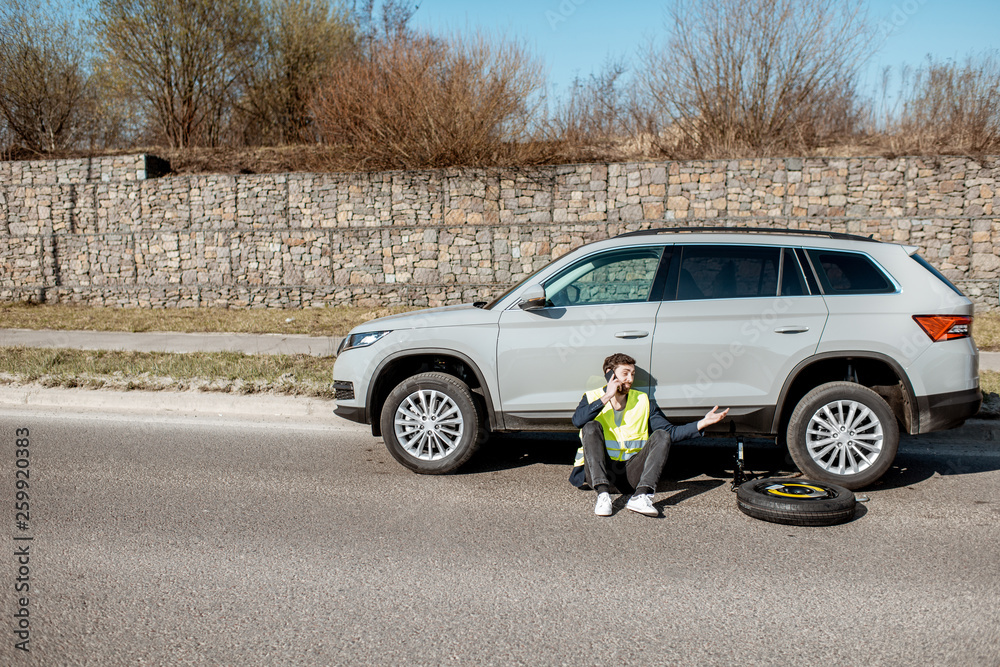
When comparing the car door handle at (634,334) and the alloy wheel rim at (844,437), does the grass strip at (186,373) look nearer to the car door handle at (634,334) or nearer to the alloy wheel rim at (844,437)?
the alloy wheel rim at (844,437)

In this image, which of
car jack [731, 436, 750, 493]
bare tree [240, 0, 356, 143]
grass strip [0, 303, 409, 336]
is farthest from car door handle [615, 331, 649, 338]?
bare tree [240, 0, 356, 143]

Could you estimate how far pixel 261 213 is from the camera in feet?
63.8

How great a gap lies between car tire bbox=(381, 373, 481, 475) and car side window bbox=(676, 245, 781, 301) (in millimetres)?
1910

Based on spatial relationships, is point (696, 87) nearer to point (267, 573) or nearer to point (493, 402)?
point (493, 402)

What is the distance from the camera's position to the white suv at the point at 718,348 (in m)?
5.32

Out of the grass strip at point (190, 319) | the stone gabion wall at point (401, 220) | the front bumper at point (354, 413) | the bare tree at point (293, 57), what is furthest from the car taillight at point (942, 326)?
the bare tree at point (293, 57)

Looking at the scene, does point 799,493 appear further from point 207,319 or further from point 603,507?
point 207,319

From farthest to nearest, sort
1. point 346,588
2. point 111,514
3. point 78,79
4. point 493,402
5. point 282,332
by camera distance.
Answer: point 78,79
point 282,332
point 493,402
point 111,514
point 346,588

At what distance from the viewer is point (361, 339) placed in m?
6.12

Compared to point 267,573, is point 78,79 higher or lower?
higher

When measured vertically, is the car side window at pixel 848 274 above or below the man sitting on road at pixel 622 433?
above

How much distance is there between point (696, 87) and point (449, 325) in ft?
56.1

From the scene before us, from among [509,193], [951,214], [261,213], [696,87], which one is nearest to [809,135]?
[696,87]

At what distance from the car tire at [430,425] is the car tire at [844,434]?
242cm
